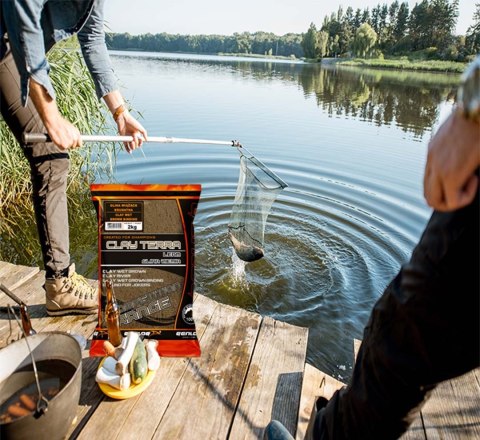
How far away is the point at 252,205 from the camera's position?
3568 mm

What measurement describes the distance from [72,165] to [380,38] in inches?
2692

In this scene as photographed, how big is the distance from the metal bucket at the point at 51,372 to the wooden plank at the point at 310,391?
39.2 inches

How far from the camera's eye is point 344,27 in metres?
73.1

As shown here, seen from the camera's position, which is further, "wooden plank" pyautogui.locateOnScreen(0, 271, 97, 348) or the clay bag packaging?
"wooden plank" pyautogui.locateOnScreen(0, 271, 97, 348)

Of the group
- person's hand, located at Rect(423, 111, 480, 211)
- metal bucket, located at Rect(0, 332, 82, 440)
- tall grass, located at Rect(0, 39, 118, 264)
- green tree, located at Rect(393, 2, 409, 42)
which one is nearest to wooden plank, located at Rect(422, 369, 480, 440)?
person's hand, located at Rect(423, 111, 480, 211)

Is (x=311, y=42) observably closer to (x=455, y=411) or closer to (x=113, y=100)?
(x=113, y=100)

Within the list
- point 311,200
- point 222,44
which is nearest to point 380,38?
point 222,44

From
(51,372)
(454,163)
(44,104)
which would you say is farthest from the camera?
(44,104)

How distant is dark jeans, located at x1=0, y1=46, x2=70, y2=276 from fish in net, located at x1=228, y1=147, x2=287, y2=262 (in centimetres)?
160

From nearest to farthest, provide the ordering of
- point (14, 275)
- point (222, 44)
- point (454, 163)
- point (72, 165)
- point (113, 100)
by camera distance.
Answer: point (454, 163) < point (113, 100) < point (14, 275) < point (72, 165) < point (222, 44)

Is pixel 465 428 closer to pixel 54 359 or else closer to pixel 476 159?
pixel 476 159

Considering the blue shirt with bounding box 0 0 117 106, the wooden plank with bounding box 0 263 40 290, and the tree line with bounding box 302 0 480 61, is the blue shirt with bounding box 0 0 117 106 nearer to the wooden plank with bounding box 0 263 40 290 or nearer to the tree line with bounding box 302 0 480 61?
the wooden plank with bounding box 0 263 40 290

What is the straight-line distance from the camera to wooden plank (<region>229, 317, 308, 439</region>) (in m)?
1.78

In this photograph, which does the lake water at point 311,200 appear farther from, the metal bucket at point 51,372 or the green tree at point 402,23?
the green tree at point 402,23
